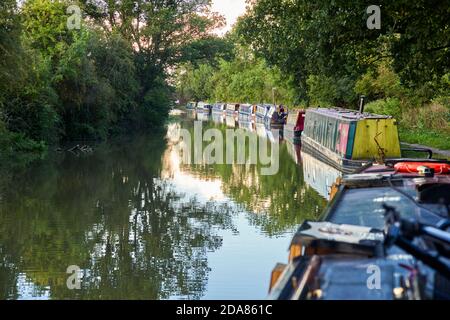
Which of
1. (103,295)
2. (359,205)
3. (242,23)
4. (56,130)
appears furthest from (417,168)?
(56,130)

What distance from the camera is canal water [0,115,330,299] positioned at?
Answer: 28.6ft

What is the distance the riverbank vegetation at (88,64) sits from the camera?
2256cm

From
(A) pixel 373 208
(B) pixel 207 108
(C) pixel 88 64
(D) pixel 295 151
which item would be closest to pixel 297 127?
(D) pixel 295 151

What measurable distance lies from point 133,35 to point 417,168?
32.7 m

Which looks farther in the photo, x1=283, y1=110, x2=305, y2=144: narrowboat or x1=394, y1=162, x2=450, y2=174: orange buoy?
x1=283, y1=110, x2=305, y2=144: narrowboat

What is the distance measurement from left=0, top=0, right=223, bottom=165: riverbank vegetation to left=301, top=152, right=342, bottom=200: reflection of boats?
902cm

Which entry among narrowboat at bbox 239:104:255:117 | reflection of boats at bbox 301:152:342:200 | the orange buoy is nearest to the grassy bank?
reflection of boats at bbox 301:152:342:200

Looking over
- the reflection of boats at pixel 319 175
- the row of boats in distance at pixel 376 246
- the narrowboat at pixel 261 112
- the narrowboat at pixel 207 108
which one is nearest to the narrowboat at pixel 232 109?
the narrowboat at pixel 207 108

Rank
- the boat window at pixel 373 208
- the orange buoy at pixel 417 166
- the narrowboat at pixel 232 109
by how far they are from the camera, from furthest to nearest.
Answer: the narrowboat at pixel 232 109 < the orange buoy at pixel 417 166 < the boat window at pixel 373 208

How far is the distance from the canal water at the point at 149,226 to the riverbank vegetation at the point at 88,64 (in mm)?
3002

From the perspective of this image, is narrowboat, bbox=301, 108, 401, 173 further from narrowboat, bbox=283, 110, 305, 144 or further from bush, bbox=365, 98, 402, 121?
narrowboat, bbox=283, 110, 305, 144

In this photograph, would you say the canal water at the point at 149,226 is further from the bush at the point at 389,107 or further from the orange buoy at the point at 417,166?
the bush at the point at 389,107

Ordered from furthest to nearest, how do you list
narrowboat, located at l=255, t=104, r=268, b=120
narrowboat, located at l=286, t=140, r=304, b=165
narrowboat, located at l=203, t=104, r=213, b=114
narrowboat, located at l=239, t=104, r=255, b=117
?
narrowboat, located at l=203, t=104, r=213, b=114 → narrowboat, located at l=239, t=104, r=255, b=117 → narrowboat, located at l=255, t=104, r=268, b=120 → narrowboat, located at l=286, t=140, r=304, b=165
